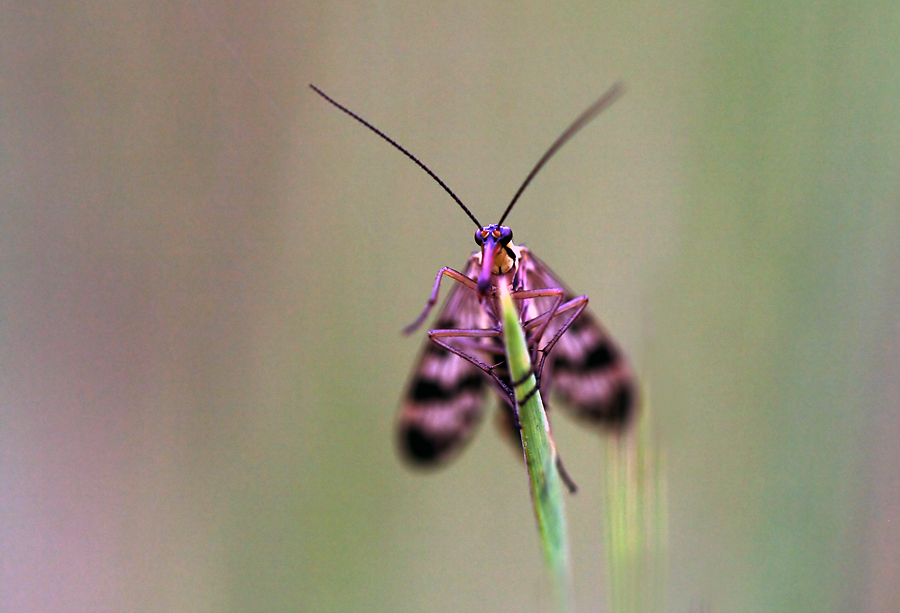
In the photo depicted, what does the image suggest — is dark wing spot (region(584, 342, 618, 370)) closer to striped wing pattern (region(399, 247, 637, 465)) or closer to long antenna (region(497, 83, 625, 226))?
striped wing pattern (region(399, 247, 637, 465))

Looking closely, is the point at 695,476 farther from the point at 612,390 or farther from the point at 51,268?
the point at 51,268

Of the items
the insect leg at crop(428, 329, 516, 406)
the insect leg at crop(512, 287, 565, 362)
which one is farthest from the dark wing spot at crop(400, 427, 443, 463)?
the insect leg at crop(512, 287, 565, 362)

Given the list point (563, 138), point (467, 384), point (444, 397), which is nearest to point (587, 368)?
point (467, 384)

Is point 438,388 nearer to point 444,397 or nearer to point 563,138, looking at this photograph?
point 444,397

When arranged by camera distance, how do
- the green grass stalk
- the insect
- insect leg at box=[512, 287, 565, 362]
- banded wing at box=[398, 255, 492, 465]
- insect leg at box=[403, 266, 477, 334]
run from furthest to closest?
banded wing at box=[398, 255, 492, 465]
the insect
insect leg at box=[403, 266, 477, 334]
insect leg at box=[512, 287, 565, 362]
the green grass stalk

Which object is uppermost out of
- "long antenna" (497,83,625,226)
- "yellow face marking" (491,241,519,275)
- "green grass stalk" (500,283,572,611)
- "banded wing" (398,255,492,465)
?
"long antenna" (497,83,625,226)

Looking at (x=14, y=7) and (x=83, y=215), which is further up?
(x=14, y=7)

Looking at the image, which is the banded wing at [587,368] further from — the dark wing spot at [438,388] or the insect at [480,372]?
the dark wing spot at [438,388]

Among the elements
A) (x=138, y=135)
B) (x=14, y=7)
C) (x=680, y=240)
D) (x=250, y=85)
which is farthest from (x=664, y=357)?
(x=14, y=7)
